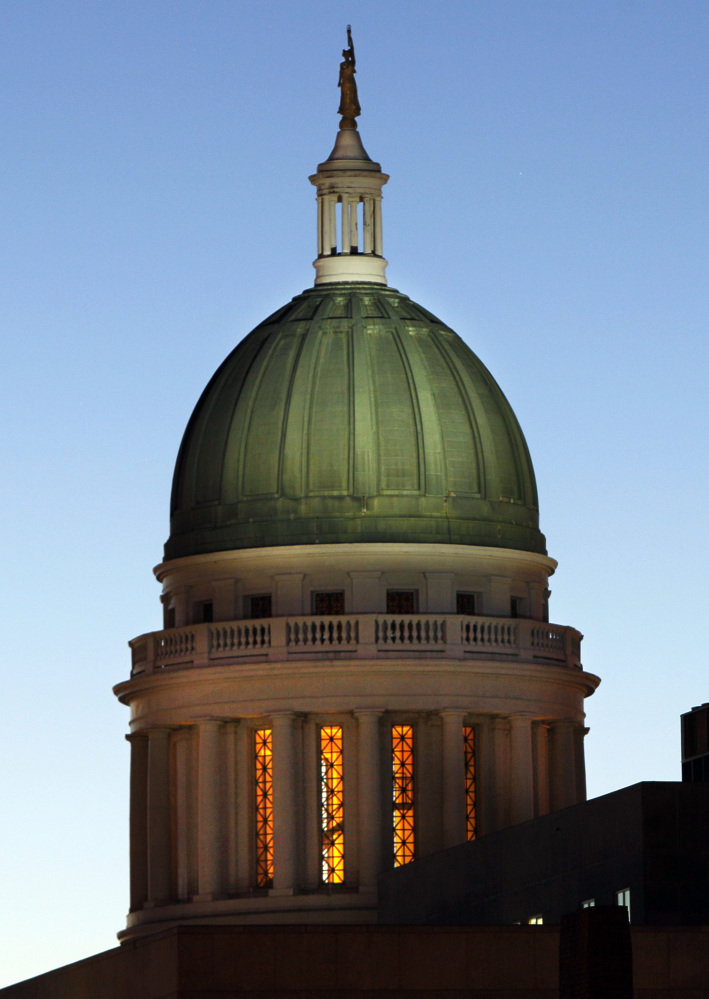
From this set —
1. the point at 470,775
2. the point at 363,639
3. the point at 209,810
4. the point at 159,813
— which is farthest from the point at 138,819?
the point at 470,775

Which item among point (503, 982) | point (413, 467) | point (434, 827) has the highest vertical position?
point (413, 467)

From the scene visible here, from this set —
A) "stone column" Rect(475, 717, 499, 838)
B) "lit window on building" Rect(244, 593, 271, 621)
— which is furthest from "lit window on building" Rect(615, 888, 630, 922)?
"lit window on building" Rect(244, 593, 271, 621)

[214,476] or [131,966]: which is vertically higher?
[214,476]

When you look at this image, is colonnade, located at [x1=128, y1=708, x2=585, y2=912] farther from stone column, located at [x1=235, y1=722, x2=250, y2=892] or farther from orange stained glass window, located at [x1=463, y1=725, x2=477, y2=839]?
orange stained glass window, located at [x1=463, y1=725, x2=477, y2=839]

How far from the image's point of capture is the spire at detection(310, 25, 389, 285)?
148 m

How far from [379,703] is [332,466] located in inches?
341

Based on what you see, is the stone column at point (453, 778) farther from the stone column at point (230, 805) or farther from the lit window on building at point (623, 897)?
the lit window on building at point (623, 897)

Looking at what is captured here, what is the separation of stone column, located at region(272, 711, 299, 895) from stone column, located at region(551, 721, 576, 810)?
9.27m

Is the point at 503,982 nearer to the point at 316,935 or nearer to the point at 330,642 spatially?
the point at 316,935

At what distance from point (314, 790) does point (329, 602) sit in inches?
245

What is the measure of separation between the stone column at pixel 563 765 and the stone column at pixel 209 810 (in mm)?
11293

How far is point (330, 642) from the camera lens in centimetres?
14062

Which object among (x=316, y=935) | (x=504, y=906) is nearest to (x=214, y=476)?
(x=504, y=906)

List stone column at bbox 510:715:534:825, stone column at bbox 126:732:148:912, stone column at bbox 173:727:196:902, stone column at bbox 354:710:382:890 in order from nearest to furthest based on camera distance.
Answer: stone column at bbox 354:710:382:890, stone column at bbox 510:715:534:825, stone column at bbox 173:727:196:902, stone column at bbox 126:732:148:912
